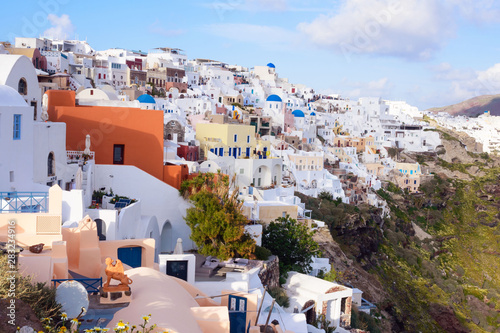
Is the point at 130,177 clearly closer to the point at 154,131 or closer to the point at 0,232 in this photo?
the point at 154,131

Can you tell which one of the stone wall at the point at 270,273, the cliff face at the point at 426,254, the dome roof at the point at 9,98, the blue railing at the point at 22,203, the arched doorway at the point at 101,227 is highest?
the dome roof at the point at 9,98

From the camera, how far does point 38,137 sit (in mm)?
16703

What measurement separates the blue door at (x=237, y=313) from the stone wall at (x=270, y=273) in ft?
19.3

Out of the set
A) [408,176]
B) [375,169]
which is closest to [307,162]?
[375,169]

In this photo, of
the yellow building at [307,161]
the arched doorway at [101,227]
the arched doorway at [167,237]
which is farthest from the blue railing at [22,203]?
the yellow building at [307,161]

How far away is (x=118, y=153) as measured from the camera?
22484 mm

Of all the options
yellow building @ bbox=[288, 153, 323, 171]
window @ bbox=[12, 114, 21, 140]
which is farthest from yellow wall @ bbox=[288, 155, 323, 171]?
window @ bbox=[12, 114, 21, 140]

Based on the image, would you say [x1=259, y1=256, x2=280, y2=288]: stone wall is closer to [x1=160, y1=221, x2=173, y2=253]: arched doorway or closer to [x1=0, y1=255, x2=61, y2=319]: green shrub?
[x1=160, y1=221, x2=173, y2=253]: arched doorway

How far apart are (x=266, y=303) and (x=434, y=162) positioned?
2958 inches

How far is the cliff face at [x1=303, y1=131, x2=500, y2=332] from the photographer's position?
1441 inches

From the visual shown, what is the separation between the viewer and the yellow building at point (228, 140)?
38625 mm

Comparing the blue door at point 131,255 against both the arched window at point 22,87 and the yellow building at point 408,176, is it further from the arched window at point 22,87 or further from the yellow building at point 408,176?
the yellow building at point 408,176

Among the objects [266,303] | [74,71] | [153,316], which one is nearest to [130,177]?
[266,303]

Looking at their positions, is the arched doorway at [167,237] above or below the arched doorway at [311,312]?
above
